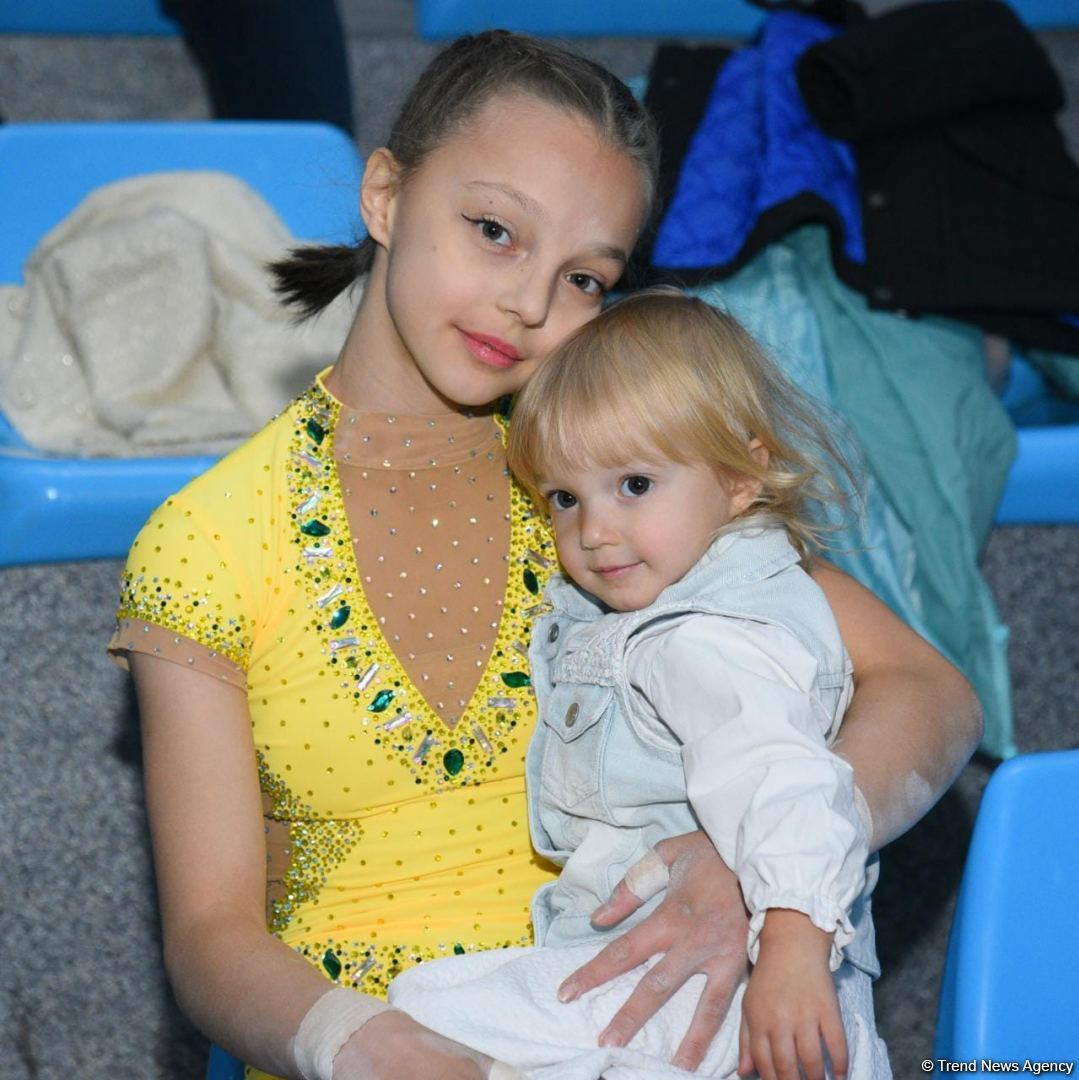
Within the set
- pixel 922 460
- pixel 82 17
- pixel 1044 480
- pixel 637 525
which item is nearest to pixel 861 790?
pixel 637 525

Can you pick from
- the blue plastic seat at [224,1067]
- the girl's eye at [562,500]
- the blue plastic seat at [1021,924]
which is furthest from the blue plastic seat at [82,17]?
the blue plastic seat at [1021,924]

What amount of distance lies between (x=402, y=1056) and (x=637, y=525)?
0.36 m

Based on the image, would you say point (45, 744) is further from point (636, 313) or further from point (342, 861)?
point (636, 313)

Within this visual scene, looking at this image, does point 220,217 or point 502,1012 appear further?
point 220,217

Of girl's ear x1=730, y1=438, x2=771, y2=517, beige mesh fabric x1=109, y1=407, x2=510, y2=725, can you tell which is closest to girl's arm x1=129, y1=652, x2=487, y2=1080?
beige mesh fabric x1=109, y1=407, x2=510, y2=725

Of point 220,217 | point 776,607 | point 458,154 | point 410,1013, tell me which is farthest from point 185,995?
point 220,217

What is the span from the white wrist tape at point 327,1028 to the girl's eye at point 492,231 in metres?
0.48

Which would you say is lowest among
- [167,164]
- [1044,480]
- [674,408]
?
[1044,480]

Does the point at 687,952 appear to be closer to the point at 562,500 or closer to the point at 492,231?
the point at 562,500

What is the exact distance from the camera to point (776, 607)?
0.96 meters

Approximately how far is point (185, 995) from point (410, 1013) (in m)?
0.14

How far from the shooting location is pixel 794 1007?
806 millimetres

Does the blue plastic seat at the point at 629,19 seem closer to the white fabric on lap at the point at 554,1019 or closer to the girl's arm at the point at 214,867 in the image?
the girl's arm at the point at 214,867

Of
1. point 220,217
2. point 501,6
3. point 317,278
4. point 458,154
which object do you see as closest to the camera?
point 458,154
